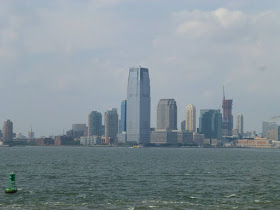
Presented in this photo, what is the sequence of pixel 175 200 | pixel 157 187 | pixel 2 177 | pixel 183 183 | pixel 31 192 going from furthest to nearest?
pixel 2 177 → pixel 183 183 → pixel 157 187 → pixel 31 192 → pixel 175 200

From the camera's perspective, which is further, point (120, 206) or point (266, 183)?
point (266, 183)

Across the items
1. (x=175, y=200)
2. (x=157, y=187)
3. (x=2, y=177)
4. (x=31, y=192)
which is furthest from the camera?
(x=2, y=177)

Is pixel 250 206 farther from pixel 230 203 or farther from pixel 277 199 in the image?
pixel 277 199

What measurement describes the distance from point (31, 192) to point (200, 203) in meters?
27.8

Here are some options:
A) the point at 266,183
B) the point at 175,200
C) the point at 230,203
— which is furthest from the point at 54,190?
the point at 266,183

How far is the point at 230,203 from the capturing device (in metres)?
70.5

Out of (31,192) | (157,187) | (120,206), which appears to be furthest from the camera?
(157,187)

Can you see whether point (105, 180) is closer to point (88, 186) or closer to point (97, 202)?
point (88, 186)

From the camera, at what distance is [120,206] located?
6744cm

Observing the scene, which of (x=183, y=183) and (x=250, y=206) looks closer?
(x=250, y=206)

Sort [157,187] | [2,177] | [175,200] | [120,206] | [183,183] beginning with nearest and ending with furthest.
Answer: [120,206]
[175,200]
[157,187]
[183,183]
[2,177]

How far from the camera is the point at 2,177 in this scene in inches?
4311

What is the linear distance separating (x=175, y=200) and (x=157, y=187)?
16944 mm

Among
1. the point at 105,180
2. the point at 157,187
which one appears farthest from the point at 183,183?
the point at 105,180
